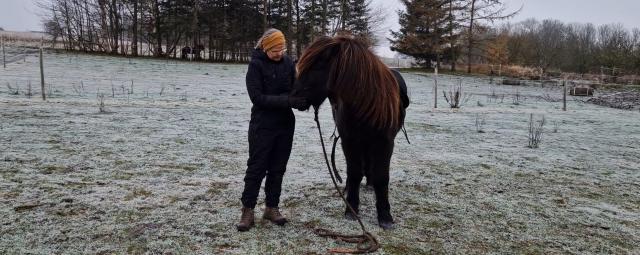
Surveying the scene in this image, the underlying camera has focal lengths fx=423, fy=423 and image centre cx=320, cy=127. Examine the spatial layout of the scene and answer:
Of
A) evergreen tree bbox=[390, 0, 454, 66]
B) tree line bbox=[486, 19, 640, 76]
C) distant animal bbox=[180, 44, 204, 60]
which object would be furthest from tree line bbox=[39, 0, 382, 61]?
tree line bbox=[486, 19, 640, 76]

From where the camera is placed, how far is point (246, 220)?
3.01 meters

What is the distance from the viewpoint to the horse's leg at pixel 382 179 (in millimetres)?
3012

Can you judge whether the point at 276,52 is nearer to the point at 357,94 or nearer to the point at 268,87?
the point at 268,87

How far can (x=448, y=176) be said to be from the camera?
466 cm

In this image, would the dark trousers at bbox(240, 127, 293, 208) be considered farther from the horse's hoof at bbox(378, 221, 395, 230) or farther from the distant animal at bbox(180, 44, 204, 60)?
the distant animal at bbox(180, 44, 204, 60)

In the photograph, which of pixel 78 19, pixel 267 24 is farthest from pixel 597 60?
pixel 78 19

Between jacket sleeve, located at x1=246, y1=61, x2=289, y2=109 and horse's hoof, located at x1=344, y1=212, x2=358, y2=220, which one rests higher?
jacket sleeve, located at x1=246, y1=61, x2=289, y2=109

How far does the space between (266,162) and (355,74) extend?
91 centimetres

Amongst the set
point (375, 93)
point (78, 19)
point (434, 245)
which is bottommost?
point (434, 245)

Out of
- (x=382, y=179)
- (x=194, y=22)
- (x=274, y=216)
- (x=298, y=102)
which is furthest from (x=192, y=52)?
(x=298, y=102)

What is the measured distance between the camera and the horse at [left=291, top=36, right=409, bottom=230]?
2635mm

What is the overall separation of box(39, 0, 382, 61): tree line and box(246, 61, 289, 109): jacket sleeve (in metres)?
30.3

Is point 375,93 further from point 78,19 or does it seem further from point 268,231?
point 78,19

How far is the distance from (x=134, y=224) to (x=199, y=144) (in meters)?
2.92
